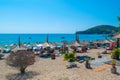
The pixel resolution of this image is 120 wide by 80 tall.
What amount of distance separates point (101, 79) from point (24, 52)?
230 inches

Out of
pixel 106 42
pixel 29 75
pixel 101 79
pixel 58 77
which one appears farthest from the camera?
pixel 106 42

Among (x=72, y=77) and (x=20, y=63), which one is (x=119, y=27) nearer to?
(x=72, y=77)

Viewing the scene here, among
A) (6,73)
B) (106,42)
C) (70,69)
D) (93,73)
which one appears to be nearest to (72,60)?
(70,69)

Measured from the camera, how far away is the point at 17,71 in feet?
48.5

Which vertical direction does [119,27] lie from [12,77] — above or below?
above

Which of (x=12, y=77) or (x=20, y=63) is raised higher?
(x=20, y=63)

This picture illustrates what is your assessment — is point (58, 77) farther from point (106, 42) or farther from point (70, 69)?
point (106, 42)

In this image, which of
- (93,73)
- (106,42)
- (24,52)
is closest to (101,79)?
(93,73)

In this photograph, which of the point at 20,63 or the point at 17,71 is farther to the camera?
the point at 17,71

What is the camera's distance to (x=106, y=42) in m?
40.3

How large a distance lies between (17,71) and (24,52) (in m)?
1.90

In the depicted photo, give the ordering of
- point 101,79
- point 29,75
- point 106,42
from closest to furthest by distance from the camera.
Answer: point 101,79 → point 29,75 → point 106,42

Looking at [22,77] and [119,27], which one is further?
[119,27]

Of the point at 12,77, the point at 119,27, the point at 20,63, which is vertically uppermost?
the point at 119,27
